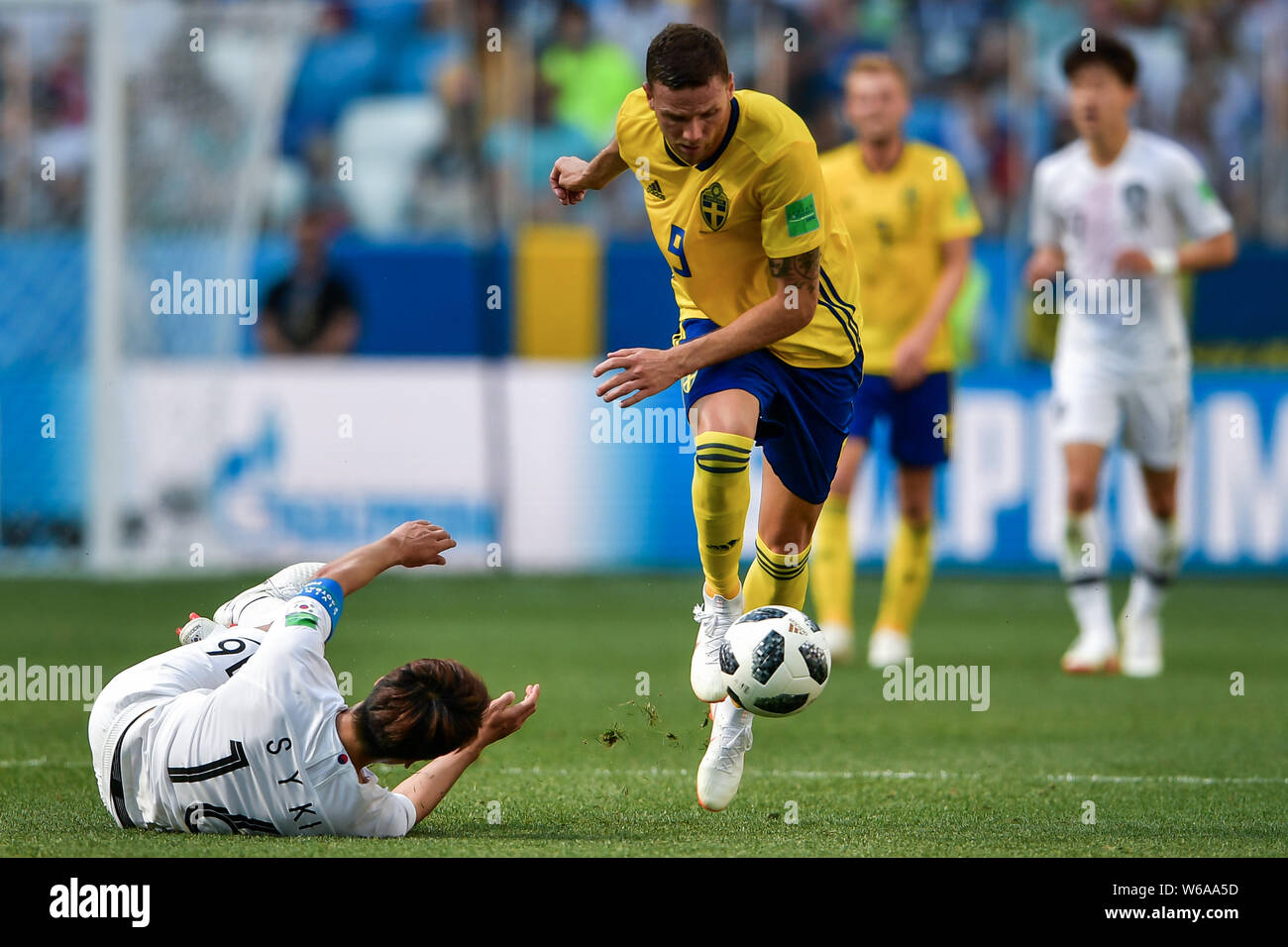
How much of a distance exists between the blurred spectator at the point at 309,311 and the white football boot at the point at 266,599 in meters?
8.20

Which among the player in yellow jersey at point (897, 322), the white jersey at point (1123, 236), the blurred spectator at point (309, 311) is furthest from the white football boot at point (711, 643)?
the blurred spectator at point (309, 311)

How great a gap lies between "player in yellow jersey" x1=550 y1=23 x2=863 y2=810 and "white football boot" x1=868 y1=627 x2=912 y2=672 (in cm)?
312

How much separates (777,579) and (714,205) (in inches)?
50.6

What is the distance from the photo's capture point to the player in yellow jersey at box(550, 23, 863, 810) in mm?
5254

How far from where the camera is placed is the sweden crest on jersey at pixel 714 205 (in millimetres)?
5512

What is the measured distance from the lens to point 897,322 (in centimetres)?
950

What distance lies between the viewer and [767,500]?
6020mm

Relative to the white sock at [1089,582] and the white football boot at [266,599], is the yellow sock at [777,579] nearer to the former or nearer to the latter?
the white football boot at [266,599]

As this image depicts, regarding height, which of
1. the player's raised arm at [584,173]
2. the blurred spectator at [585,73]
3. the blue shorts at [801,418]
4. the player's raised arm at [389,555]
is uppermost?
the blurred spectator at [585,73]

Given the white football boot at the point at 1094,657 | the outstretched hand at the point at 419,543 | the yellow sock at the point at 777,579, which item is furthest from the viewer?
the white football boot at the point at 1094,657

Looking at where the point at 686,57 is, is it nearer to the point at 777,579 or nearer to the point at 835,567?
the point at 777,579

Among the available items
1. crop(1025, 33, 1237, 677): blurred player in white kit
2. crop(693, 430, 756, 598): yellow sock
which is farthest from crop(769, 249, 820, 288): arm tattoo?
crop(1025, 33, 1237, 677): blurred player in white kit
